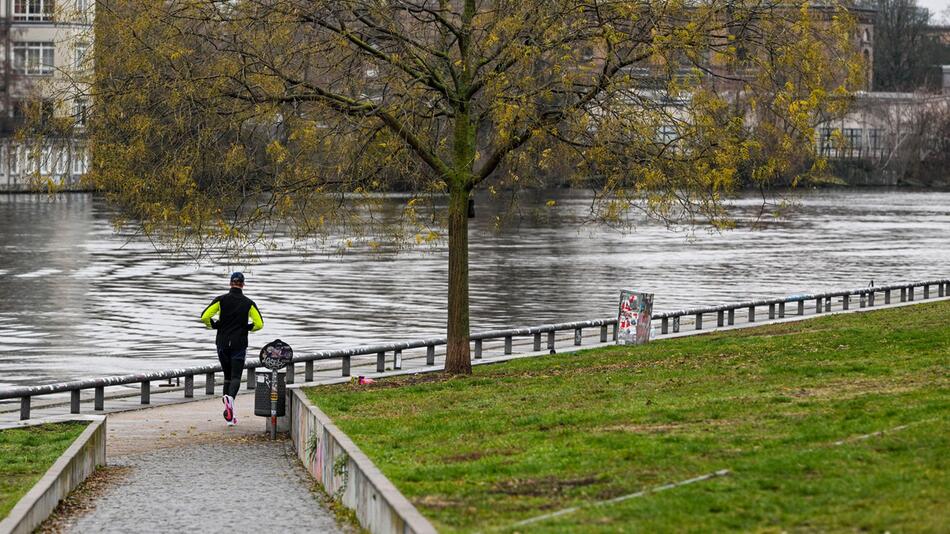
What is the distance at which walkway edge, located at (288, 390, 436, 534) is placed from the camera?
10102mm

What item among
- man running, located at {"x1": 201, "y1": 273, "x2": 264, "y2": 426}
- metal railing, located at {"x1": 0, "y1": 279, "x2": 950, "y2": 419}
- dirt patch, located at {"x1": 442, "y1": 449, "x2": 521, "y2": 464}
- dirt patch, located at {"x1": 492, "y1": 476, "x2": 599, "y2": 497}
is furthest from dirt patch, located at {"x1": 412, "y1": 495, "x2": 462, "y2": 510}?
metal railing, located at {"x1": 0, "y1": 279, "x2": 950, "y2": 419}

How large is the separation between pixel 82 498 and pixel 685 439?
520 cm

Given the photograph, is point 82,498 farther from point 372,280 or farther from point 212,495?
point 372,280

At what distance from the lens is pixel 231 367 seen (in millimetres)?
19422

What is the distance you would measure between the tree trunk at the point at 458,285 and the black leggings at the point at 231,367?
13.7 feet

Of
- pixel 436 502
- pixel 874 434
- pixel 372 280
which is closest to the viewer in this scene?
pixel 436 502

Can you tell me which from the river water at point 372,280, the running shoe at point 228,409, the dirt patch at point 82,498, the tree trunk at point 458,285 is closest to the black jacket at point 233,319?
the running shoe at point 228,409

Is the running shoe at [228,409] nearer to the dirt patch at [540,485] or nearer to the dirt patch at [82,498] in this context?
the dirt patch at [82,498]

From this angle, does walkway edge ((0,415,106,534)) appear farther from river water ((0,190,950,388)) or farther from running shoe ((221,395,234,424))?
river water ((0,190,950,388))

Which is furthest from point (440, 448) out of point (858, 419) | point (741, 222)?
point (741, 222)

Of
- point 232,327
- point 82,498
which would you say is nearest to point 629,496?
point 82,498

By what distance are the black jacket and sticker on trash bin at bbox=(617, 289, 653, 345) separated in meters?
10.3

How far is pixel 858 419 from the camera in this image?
1357cm

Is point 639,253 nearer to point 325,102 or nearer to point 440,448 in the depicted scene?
point 325,102
